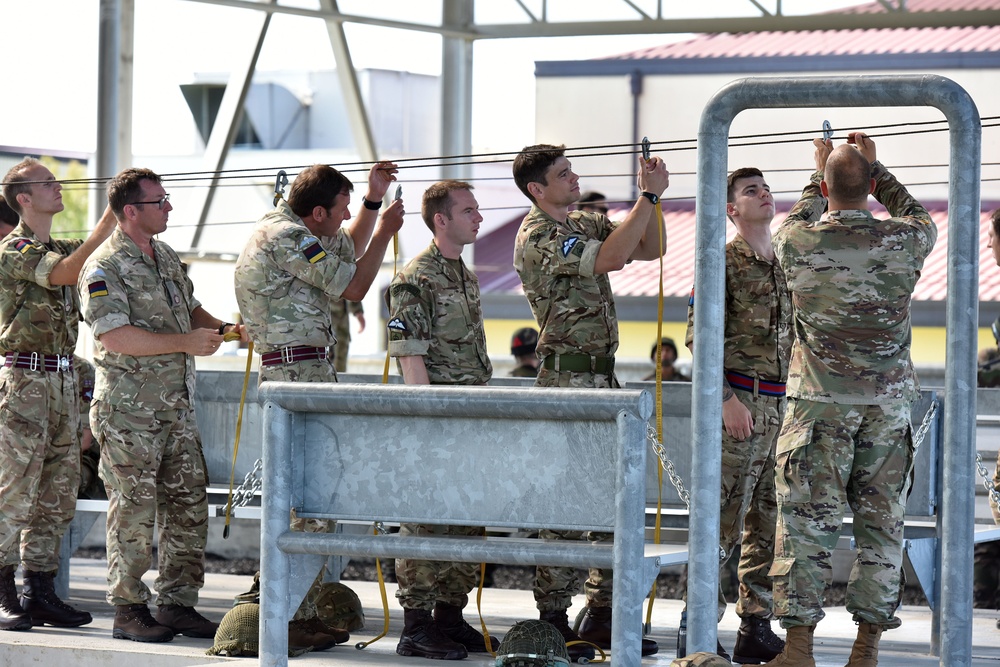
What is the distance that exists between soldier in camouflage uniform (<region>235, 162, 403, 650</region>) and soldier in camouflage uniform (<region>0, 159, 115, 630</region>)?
101 cm

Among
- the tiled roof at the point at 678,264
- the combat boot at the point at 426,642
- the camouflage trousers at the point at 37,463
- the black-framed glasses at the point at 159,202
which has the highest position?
the tiled roof at the point at 678,264

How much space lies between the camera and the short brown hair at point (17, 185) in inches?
265

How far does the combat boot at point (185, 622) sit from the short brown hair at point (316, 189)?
1.76 metres

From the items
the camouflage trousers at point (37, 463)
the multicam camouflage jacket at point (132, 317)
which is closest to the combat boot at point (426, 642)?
the multicam camouflage jacket at point (132, 317)

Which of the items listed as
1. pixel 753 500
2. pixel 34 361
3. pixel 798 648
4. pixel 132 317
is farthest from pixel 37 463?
pixel 798 648

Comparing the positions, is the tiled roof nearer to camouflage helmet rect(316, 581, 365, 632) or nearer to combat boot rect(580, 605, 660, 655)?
camouflage helmet rect(316, 581, 365, 632)

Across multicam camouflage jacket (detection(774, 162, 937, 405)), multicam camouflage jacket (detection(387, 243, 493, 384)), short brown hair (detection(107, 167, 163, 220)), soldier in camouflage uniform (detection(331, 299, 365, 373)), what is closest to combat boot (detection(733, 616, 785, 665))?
multicam camouflage jacket (detection(774, 162, 937, 405))

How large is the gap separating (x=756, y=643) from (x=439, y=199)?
86.6 inches

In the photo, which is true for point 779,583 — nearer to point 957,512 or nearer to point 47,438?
point 957,512

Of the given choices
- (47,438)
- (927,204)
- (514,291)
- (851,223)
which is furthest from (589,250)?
(514,291)

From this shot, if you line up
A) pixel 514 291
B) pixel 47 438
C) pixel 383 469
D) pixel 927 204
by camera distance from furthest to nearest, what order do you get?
pixel 514 291, pixel 927 204, pixel 47 438, pixel 383 469

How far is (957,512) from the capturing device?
15.1ft

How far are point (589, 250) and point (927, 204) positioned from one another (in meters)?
17.0

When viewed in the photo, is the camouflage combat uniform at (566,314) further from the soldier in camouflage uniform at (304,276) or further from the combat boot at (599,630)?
the soldier in camouflage uniform at (304,276)
